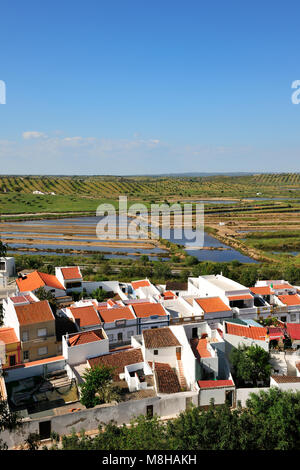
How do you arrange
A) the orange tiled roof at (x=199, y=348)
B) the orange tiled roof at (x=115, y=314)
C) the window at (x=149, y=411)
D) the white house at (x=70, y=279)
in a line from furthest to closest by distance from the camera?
1. the white house at (x=70, y=279)
2. the orange tiled roof at (x=115, y=314)
3. the orange tiled roof at (x=199, y=348)
4. the window at (x=149, y=411)

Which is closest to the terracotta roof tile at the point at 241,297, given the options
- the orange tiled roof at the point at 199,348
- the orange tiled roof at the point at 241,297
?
the orange tiled roof at the point at 241,297

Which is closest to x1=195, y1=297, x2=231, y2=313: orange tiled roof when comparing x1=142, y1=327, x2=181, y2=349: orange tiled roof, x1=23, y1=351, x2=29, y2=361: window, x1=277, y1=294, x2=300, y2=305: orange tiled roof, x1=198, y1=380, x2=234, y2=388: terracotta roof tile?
x1=142, y1=327, x2=181, y2=349: orange tiled roof

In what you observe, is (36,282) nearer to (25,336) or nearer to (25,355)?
(25,336)

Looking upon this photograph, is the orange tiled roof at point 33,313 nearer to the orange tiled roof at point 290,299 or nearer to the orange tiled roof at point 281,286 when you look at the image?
the orange tiled roof at point 290,299

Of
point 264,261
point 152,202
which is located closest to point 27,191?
point 152,202

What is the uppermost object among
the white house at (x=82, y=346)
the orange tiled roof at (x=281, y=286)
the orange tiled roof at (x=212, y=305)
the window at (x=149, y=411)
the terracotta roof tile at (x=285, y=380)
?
the orange tiled roof at (x=281, y=286)

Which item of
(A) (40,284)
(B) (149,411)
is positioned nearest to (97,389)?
(B) (149,411)
